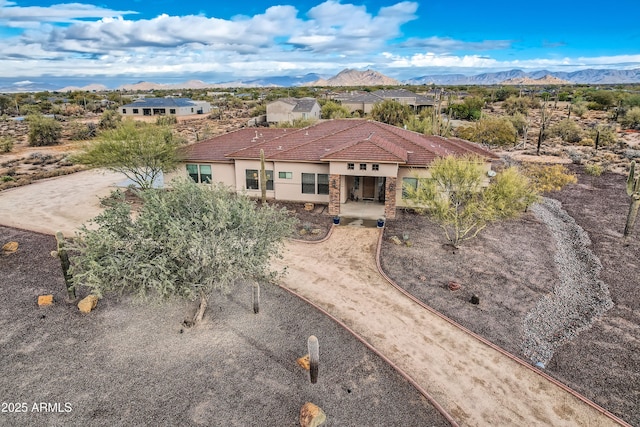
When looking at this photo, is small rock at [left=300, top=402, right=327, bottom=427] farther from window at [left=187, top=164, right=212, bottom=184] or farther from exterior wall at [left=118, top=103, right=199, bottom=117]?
exterior wall at [left=118, top=103, right=199, bottom=117]

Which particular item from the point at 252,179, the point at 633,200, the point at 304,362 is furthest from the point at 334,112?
the point at 304,362

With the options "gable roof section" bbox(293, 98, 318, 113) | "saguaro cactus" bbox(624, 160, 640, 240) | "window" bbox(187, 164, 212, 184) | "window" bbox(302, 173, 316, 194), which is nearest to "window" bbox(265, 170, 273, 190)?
"window" bbox(302, 173, 316, 194)

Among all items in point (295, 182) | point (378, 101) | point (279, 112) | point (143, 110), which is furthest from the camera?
point (143, 110)

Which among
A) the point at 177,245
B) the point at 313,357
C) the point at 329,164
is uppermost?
the point at 177,245

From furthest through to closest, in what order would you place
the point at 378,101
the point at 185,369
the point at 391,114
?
the point at 378,101, the point at 391,114, the point at 185,369

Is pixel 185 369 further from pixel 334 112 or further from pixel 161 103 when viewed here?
pixel 161 103

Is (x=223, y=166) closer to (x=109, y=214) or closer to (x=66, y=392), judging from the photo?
(x=109, y=214)

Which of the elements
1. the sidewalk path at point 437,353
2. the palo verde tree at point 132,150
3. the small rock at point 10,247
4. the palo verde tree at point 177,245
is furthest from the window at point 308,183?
the small rock at point 10,247
